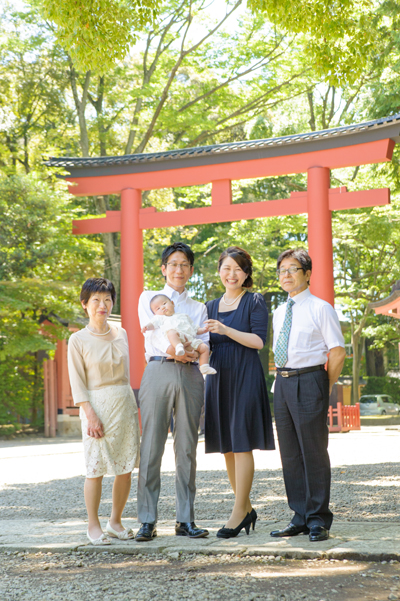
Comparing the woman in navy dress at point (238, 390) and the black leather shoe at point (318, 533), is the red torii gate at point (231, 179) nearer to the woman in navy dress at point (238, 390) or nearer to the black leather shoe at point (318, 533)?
the woman in navy dress at point (238, 390)

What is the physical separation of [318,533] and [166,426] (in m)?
1.01

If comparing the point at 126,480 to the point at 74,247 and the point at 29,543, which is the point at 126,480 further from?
the point at 74,247

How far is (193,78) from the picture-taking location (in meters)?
17.3

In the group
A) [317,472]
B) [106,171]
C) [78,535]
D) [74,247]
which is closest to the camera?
[317,472]

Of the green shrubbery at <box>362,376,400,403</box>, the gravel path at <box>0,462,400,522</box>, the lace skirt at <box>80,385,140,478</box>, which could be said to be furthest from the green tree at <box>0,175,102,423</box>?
the green shrubbery at <box>362,376,400,403</box>

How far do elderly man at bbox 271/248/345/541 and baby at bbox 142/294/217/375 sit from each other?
1.51ft

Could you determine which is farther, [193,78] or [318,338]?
[193,78]

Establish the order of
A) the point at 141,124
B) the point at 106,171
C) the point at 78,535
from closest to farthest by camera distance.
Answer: the point at 78,535 < the point at 106,171 < the point at 141,124

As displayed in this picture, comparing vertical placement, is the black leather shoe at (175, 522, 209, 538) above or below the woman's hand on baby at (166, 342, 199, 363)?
below

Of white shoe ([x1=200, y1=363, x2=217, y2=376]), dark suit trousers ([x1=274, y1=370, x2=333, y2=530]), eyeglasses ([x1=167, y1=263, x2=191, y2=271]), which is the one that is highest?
eyeglasses ([x1=167, y1=263, x2=191, y2=271])

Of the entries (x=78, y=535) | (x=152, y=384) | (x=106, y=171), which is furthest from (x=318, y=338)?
(x=106, y=171)

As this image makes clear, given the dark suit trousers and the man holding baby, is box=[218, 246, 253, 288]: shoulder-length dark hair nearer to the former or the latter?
the man holding baby

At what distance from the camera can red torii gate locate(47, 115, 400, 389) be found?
10.5 m

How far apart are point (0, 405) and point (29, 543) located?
10.3 m
